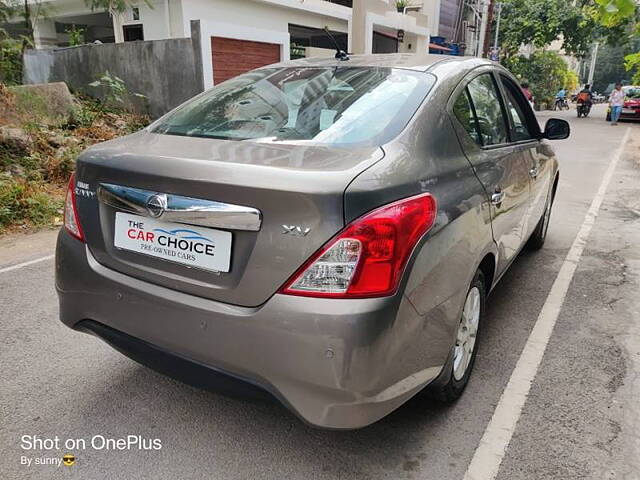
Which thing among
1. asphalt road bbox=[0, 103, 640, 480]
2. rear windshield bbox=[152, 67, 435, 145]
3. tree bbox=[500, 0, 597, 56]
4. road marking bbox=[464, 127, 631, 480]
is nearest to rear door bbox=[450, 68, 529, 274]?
rear windshield bbox=[152, 67, 435, 145]

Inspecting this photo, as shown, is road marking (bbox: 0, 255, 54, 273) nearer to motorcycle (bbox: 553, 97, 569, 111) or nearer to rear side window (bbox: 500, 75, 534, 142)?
rear side window (bbox: 500, 75, 534, 142)

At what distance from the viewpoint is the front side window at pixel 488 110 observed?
2.89 meters

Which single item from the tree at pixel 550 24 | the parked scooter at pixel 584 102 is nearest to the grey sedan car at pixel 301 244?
the parked scooter at pixel 584 102

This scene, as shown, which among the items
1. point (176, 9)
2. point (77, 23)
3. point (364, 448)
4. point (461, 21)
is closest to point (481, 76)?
point (364, 448)

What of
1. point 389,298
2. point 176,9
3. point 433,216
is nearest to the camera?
point 389,298

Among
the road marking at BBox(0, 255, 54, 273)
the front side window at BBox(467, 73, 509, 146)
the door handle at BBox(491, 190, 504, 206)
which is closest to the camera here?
the door handle at BBox(491, 190, 504, 206)

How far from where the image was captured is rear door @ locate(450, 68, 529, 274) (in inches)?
104

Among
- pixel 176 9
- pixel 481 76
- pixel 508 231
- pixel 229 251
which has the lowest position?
pixel 508 231

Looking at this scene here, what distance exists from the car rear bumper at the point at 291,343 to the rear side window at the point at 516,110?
1856 millimetres

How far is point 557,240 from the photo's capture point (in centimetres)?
552

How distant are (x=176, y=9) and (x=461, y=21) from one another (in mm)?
23612

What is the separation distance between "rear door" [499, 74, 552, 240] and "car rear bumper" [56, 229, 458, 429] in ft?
5.98

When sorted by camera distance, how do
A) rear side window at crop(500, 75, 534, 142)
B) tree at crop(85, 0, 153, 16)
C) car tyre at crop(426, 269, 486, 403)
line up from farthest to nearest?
tree at crop(85, 0, 153, 16)
rear side window at crop(500, 75, 534, 142)
car tyre at crop(426, 269, 486, 403)

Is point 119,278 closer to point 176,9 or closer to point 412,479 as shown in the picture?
point 412,479
